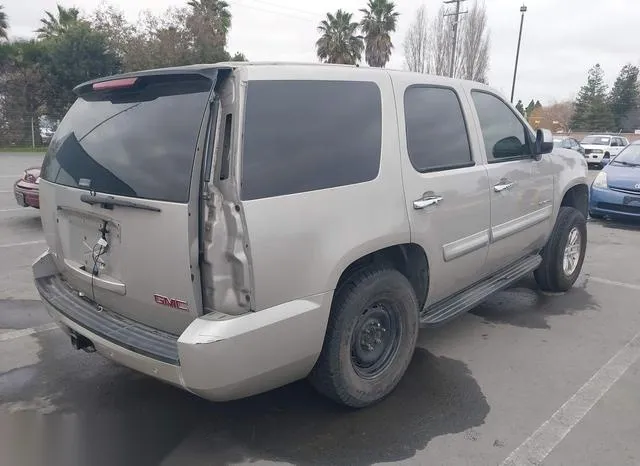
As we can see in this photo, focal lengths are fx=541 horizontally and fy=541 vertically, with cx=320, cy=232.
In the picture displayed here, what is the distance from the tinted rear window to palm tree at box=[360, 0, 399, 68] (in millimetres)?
36727

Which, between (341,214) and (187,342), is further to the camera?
(341,214)

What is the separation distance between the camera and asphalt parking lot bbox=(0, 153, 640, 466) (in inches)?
113

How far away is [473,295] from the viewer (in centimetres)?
407

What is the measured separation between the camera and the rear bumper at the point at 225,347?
2.43 meters

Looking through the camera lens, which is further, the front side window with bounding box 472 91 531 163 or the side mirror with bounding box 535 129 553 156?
the side mirror with bounding box 535 129 553 156

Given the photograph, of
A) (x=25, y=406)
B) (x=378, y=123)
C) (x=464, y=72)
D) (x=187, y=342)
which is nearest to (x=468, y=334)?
(x=378, y=123)

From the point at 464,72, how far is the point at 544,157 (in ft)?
108

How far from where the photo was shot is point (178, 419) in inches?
126

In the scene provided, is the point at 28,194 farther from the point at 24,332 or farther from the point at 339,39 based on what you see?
the point at 339,39

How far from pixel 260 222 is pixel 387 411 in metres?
1.53

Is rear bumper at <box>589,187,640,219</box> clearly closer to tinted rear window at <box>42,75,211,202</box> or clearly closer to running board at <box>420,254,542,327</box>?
running board at <box>420,254,542,327</box>

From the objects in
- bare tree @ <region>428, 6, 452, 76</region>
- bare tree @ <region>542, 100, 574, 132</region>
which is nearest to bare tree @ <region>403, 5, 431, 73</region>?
bare tree @ <region>428, 6, 452, 76</region>

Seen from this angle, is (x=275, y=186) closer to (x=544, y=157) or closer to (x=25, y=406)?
(x=25, y=406)

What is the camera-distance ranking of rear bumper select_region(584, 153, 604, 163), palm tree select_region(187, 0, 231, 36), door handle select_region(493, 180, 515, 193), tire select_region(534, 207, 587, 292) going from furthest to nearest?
palm tree select_region(187, 0, 231, 36) → rear bumper select_region(584, 153, 604, 163) → tire select_region(534, 207, 587, 292) → door handle select_region(493, 180, 515, 193)
